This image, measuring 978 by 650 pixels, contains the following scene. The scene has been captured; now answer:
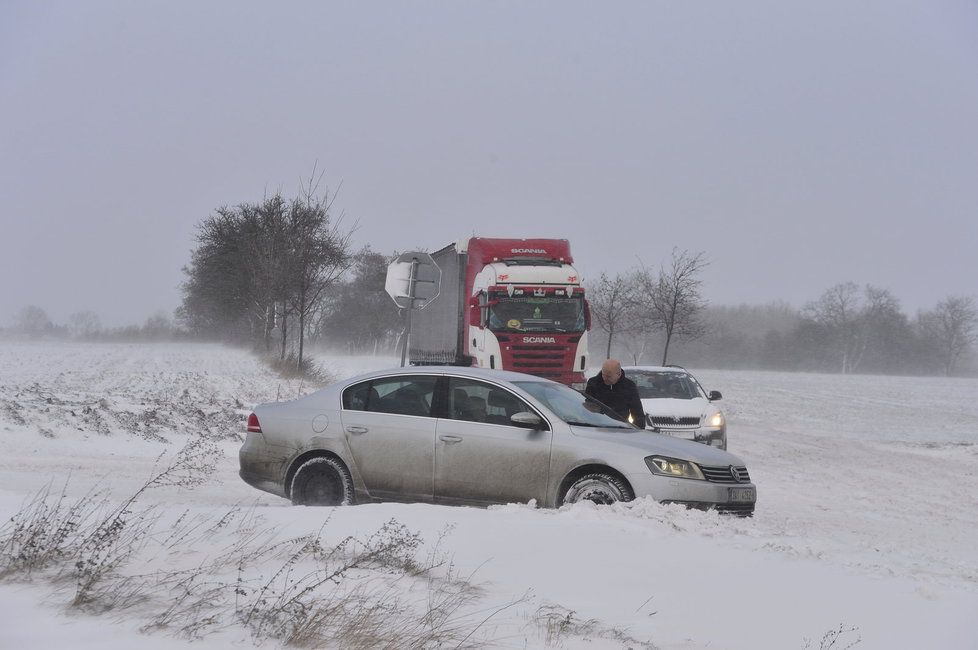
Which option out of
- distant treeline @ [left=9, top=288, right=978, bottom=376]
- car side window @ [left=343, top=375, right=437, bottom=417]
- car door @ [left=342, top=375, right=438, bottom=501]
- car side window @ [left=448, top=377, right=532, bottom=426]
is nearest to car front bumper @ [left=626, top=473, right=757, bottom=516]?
car side window @ [left=448, top=377, right=532, bottom=426]

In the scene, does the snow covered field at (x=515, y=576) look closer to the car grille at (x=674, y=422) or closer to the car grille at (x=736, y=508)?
the car grille at (x=736, y=508)

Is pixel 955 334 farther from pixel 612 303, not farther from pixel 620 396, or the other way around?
pixel 620 396

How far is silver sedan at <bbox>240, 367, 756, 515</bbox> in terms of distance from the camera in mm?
8672

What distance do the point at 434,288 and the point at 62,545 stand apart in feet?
36.3

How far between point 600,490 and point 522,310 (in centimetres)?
1329

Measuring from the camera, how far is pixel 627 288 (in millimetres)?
48375

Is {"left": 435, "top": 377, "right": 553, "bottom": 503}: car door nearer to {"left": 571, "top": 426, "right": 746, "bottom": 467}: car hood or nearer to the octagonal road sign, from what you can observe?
{"left": 571, "top": 426, "right": 746, "bottom": 467}: car hood

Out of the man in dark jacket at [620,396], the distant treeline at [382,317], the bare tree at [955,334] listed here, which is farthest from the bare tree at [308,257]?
the bare tree at [955,334]

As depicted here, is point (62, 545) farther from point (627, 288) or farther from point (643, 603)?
point (627, 288)

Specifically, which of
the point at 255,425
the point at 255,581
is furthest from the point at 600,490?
the point at 255,581

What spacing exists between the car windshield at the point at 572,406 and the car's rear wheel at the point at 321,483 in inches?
74.6

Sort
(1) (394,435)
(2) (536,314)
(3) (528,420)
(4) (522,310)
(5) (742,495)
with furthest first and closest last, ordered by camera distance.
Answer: (2) (536,314) < (4) (522,310) < (1) (394,435) < (5) (742,495) < (3) (528,420)

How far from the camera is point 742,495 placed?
29.9 feet

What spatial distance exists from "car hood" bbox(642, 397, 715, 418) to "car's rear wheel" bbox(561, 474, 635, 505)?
29.4ft
